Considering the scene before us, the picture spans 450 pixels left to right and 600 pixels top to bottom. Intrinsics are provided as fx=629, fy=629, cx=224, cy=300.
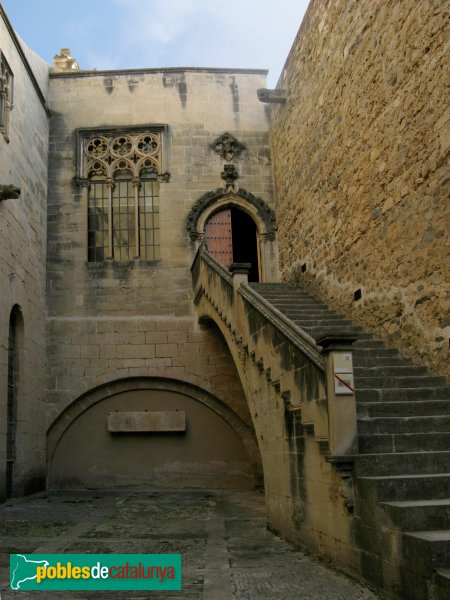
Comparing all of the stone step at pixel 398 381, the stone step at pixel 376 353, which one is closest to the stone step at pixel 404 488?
the stone step at pixel 398 381

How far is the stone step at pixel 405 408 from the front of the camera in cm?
629

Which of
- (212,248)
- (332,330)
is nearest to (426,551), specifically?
(332,330)

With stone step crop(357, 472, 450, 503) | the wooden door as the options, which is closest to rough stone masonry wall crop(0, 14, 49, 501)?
the wooden door

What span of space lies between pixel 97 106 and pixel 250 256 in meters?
5.60

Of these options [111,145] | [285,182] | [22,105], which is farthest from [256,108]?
[22,105]

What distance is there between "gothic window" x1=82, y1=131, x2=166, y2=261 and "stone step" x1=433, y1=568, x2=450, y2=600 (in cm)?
1084

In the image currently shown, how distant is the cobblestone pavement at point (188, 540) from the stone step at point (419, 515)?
0.67 m

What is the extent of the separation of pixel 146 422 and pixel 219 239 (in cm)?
434

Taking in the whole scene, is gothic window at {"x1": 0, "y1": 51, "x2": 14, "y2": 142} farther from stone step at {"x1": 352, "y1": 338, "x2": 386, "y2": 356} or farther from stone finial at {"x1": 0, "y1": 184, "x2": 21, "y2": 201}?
stone step at {"x1": 352, "y1": 338, "x2": 386, "y2": 356}

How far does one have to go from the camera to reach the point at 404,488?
488 cm

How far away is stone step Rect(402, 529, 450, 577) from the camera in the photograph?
4.02 m

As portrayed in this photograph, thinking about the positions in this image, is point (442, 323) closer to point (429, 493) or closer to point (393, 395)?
point (393, 395)

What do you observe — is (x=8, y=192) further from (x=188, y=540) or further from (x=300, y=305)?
(x=188, y=540)

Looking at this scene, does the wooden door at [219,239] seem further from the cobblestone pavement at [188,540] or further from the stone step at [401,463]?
the stone step at [401,463]
